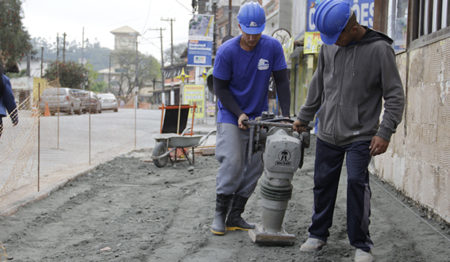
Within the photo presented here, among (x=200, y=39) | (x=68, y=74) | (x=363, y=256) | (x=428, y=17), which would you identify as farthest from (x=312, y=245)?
(x=68, y=74)

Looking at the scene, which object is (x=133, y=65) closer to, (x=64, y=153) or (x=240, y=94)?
(x=64, y=153)

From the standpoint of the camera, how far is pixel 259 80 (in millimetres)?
4176

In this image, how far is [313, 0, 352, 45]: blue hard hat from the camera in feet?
10.5

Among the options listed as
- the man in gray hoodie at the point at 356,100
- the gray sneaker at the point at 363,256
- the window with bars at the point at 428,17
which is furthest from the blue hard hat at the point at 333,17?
the window with bars at the point at 428,17

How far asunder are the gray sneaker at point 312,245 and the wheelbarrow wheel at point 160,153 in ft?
17.8

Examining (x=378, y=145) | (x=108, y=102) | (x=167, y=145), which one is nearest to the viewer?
(x=378, y=145)

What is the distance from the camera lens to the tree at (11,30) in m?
26.4

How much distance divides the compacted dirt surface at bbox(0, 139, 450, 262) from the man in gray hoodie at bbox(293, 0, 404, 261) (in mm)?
569

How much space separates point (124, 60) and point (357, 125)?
92.1 meters

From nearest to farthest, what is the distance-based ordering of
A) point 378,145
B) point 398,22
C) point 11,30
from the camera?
point 378,145
point 398,22
point 11,30

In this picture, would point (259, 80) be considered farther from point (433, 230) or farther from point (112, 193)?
point (112, 193)

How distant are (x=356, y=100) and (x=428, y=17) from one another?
281 cm

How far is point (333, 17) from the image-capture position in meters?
3.20

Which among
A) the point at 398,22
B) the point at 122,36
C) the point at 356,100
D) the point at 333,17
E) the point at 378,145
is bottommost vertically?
the point at 378,145
